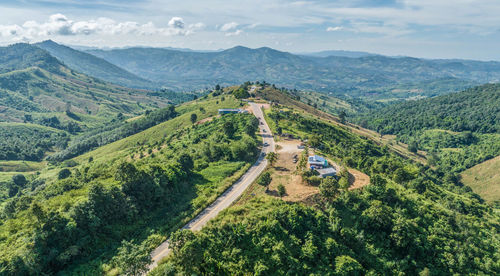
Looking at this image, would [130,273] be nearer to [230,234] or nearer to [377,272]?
[230,234]

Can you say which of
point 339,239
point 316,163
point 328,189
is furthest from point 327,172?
point 339,239

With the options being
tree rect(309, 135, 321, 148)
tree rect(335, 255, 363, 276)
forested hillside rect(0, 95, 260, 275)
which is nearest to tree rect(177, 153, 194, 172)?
forested hillside rect(0, 95, 260, 275)

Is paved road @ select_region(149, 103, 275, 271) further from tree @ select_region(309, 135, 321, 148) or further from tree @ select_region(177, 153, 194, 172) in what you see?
tree @ select_region(177, 153, 194, 172)

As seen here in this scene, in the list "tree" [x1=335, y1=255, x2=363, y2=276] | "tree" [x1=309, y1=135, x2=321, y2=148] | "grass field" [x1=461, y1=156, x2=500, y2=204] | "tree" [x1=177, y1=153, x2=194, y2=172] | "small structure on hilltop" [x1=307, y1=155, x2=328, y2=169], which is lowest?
"grass field" [x1=461, y1=156, x2=500, y2=204]

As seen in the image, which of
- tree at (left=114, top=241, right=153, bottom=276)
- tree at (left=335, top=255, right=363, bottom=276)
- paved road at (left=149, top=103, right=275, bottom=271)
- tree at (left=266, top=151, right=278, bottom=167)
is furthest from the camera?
tree at (left=266, top=151, right=278, bottom=167)

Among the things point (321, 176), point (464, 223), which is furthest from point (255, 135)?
point (464, 223)

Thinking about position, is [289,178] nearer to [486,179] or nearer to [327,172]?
[327,172]
